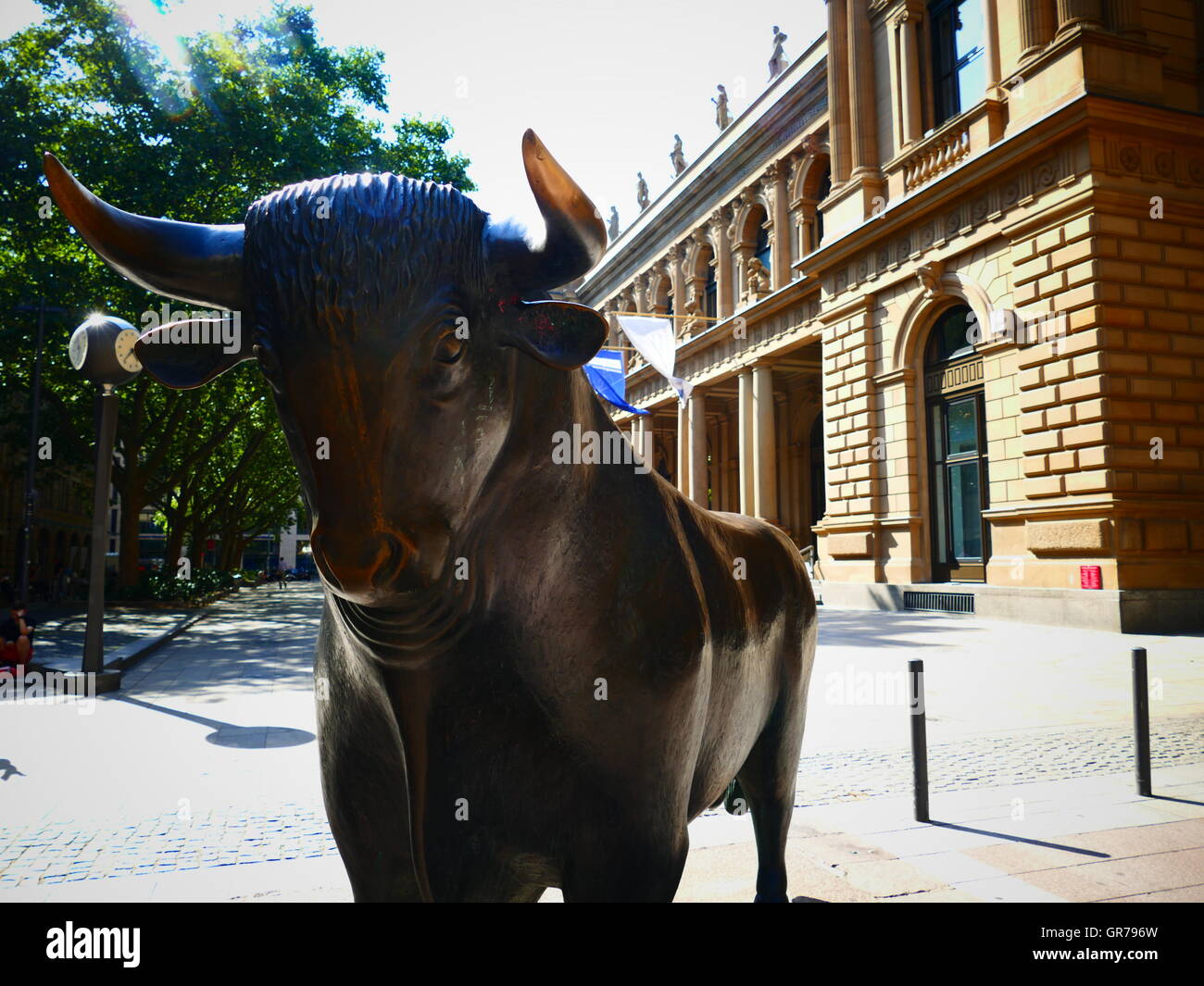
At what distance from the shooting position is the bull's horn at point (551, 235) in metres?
1.39

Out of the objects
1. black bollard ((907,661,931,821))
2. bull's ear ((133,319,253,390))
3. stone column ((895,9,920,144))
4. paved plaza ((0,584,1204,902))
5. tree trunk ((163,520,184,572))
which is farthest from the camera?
tree trunk ((163,520,184,572))

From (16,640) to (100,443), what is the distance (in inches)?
102

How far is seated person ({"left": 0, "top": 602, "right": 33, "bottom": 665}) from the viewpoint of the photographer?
1003cm

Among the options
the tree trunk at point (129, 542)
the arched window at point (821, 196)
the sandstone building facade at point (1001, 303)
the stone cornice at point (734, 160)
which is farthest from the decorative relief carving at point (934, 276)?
the tree trunk at point (129, 542)

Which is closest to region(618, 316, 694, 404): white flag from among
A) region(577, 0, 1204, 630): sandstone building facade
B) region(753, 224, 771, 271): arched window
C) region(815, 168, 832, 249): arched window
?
region(577, 0, 1204, 630): sandstone building facade

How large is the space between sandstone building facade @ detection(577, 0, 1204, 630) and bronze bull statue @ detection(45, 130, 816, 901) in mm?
A: 15426

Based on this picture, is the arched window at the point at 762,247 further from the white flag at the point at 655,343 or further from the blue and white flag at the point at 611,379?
the blue and white flag at the point at 611,379

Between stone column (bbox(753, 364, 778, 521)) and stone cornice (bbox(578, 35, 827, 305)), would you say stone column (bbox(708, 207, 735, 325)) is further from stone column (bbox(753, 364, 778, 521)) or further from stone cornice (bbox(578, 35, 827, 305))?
stone column (bbox(753, 364, 778, 521))

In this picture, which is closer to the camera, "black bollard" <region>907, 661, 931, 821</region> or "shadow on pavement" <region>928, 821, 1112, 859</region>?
"shadow on pavement" <region>928, 821, 1112, 859</region>

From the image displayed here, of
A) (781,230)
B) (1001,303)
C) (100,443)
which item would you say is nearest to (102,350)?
(100,443)

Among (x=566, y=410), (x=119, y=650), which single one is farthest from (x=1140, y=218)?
(x=119, y=650)

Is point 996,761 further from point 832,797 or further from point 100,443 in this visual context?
point 100,443

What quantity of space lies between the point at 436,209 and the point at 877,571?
70.1ft
